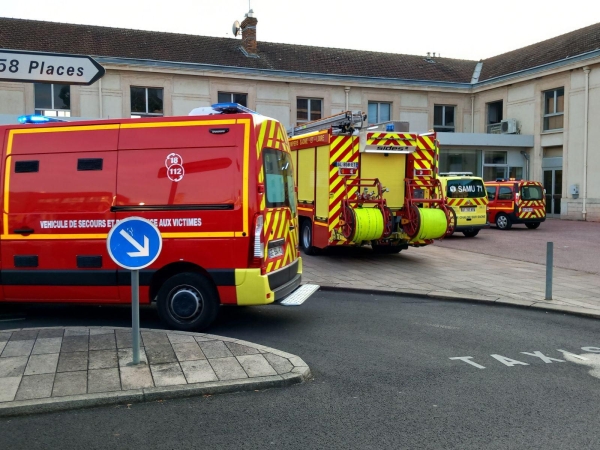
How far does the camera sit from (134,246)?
17.8ft

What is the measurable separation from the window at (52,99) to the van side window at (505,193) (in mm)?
18456

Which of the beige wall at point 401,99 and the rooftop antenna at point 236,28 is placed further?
the rooftop antenna at point 236,28

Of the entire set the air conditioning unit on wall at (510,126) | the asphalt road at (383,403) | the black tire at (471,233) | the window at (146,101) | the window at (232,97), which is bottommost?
the asphalt road at (383,403)

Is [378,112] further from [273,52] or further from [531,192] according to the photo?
[531,192]

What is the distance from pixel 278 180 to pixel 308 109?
2546 centimetres

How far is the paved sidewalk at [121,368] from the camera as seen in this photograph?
4750 millimetres

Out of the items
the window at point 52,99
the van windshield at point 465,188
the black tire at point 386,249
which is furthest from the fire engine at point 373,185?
the window at point 52,99

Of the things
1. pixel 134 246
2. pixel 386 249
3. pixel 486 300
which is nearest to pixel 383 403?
pixel 134 246

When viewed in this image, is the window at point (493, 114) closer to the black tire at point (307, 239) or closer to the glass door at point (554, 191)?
the glass door at point (554, 191)

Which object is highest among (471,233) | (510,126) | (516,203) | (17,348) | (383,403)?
(510,126)

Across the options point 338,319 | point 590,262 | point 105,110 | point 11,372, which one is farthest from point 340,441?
point 105,110

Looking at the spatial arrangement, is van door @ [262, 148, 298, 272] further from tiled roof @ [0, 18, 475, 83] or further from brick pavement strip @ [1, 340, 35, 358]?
tiled roof @ [0, 18, 475, 83]

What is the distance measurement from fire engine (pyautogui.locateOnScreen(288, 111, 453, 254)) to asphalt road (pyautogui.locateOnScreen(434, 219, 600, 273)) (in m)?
3.08

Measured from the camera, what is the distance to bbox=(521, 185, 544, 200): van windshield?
22562mm
